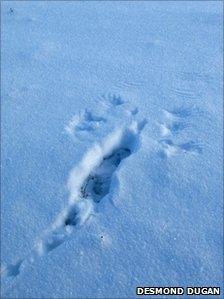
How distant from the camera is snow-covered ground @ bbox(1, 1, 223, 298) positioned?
163 centimetres

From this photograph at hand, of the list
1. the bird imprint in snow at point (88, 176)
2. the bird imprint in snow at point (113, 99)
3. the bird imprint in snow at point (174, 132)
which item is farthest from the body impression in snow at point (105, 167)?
the bird imprint in snow at point (113, 99)

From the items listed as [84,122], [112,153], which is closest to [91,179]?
[112,153]

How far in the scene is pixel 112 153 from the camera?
2.13m

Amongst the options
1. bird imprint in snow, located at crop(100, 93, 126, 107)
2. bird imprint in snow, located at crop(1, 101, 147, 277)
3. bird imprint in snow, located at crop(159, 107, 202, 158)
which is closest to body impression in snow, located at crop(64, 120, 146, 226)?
bird imprint in snow, located at crop(1, 101, 147, 277)

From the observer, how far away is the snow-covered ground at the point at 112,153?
1.63 meters

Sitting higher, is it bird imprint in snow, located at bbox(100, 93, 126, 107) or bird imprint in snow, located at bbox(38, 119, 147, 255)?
bird imprint in snow, located at bbox(100, 93, 126, 107)

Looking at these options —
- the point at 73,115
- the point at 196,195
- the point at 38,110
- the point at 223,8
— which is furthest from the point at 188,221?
the point at 223,8

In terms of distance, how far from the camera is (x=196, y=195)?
183cm

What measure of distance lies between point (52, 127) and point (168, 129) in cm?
71

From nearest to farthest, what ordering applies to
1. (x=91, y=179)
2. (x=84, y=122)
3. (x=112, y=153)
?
1. (x=91, y=179)
2. (x=112, y=153)
3. (x=84, y=122)

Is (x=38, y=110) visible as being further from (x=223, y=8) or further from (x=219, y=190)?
(x=223, y=8)

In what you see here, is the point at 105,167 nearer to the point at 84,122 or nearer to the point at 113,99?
the point at 84,122

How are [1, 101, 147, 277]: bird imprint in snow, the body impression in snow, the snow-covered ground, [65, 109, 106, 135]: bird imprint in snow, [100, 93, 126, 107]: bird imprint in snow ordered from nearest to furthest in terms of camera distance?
1. the snow-covered ground
2. [1, 101, 147, 277]: bird imprint in snow
3. the body impression in snow
4. [65, 109, 106, 135]: bird imprint in snow
5. [100, 93, 126, 107]: bird imprint in snow

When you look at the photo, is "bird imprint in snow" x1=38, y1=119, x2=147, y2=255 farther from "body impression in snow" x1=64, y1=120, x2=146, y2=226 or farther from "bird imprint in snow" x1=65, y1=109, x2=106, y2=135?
"bird imprint in snow" x1=65, y1=109, x2=106, y2=135
